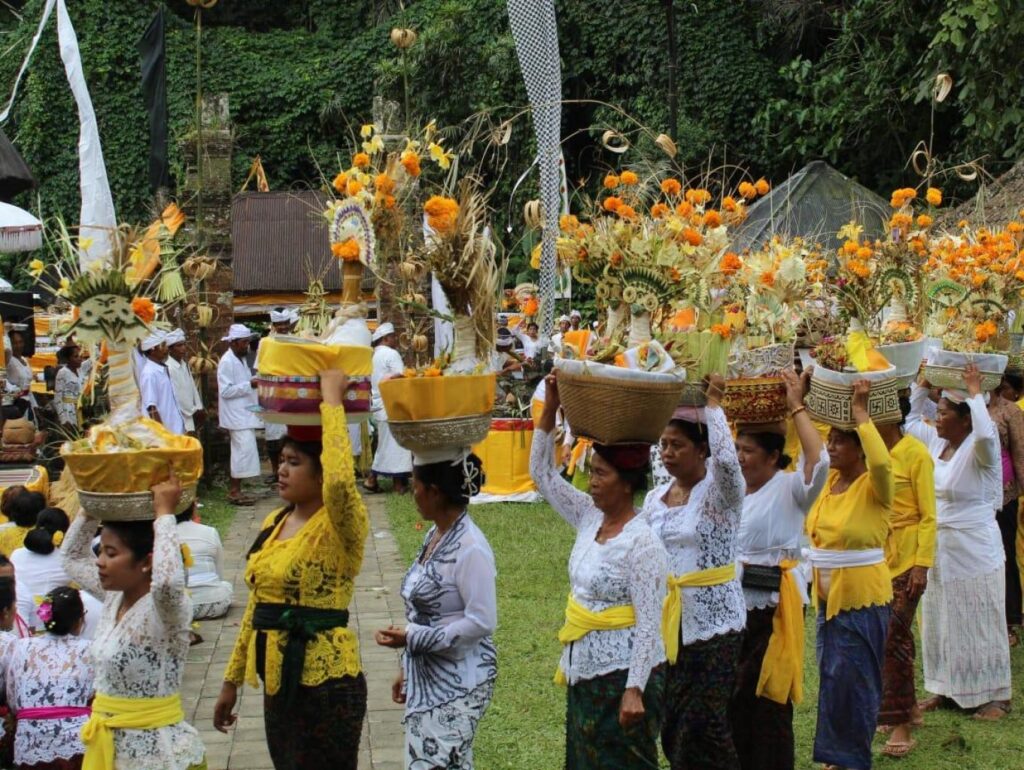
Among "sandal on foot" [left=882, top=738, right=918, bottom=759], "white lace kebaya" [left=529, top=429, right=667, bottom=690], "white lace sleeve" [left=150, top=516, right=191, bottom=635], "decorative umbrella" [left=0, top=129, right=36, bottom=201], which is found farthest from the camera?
"decorative umbrella" [left=0, top=129, right=36, bottom=201]

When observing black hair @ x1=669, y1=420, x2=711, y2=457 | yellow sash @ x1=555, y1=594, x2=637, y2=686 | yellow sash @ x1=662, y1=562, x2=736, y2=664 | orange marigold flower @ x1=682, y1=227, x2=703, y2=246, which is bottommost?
yellow sash @ x1=662, y1=562, x2=736, y2=664

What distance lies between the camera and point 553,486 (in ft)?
18.1

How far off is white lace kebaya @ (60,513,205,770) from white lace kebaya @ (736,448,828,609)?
2.55 meters

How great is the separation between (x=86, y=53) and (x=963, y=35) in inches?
695

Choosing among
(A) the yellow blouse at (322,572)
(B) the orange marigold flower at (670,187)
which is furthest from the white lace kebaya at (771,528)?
(A) the yellow blouse at (322,572)

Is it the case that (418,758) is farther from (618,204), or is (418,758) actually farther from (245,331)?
(245,331)

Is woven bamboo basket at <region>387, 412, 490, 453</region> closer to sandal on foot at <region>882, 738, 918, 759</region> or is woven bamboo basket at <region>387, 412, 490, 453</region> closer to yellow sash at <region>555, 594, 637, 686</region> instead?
yellow sash at <region>555, 594, 637, 686</region>

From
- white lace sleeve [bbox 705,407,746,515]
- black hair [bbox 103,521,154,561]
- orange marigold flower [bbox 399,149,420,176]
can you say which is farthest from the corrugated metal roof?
black hair [bbox 103,521,154,561]

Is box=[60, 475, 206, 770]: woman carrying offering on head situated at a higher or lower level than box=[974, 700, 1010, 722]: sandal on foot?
higher

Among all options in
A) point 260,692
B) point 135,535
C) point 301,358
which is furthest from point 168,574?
point 260,692

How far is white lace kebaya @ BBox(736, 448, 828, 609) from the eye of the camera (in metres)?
6.10

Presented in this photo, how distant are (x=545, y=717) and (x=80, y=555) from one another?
10.1ft

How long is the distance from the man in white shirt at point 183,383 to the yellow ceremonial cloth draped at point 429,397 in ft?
31.8

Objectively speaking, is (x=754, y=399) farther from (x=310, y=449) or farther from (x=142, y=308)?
(x=142, y=308)
